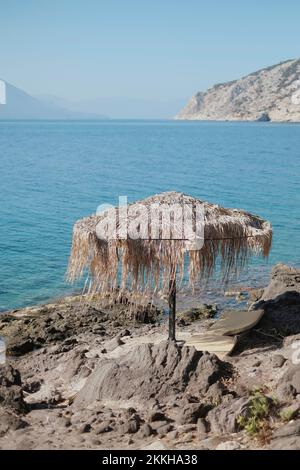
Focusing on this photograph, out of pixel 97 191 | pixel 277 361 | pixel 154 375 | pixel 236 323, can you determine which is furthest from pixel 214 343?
pixel 97 191

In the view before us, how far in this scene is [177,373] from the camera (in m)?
9.75

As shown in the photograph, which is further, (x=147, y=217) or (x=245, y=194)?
(x=245, y=194)

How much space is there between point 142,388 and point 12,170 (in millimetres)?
47592

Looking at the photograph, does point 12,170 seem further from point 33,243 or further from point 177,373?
point 177,373

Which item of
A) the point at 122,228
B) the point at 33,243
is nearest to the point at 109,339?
the point at 122,228

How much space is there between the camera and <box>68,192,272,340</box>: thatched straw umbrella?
10539mm

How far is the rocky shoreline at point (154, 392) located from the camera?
812 centimetres

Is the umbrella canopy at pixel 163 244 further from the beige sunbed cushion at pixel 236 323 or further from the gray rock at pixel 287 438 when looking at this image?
the gray rock at pixel 287 438

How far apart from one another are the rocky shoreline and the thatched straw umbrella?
1.29 metres

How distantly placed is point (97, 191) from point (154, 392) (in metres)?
33.8

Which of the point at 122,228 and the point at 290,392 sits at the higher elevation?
the point at 122,228

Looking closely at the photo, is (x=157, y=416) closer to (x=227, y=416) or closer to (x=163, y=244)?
(x=227, y=416)

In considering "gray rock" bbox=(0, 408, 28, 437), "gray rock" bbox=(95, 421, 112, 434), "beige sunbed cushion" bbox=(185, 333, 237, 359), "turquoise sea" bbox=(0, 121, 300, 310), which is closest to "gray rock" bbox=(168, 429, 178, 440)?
"gray rock" bbox=(95, 421, 112, 434)

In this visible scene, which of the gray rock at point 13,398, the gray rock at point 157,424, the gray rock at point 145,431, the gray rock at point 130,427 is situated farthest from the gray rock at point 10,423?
the gray rock at point 157,424
